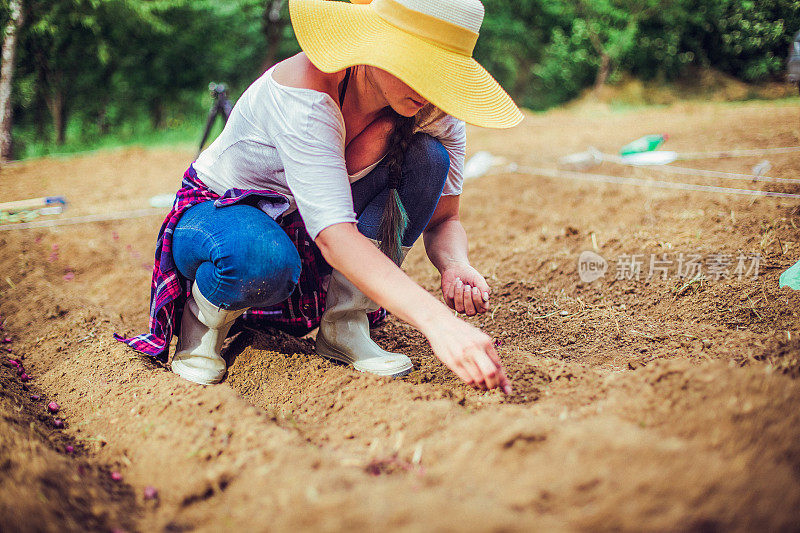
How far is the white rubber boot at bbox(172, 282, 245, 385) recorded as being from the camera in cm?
158

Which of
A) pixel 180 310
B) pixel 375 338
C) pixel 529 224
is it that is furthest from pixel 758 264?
pixel 180 310

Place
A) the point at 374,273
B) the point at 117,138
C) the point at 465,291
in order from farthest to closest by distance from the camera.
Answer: the point at 117,138
the point at 465,291
the point at 374,273

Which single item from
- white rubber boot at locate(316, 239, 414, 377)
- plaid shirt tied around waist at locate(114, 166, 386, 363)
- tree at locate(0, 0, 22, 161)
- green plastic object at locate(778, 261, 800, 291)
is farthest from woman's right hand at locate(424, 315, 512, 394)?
tree at locate(0, 0, 22, 161)

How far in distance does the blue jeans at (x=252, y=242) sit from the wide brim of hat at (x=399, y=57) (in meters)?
0.35

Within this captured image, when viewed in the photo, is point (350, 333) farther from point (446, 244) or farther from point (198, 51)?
point (198, 51)

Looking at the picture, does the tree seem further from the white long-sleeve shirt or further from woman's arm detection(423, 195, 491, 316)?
woman's arm detection(423, 195, 491, 316)

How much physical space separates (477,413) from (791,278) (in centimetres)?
135

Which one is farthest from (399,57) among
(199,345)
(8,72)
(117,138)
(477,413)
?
(117,138)

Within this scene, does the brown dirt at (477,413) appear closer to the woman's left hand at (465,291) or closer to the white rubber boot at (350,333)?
the white rubber boot at (350,333)

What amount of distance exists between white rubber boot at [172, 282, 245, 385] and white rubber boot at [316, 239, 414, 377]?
28 centimetres

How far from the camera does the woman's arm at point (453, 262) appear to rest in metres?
1.57

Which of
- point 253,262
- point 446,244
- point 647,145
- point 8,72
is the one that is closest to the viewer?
point 253,262

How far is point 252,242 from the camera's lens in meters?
1.42

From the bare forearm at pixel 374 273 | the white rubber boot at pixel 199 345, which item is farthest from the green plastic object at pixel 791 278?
the white rubber boot at pixel 199 345
